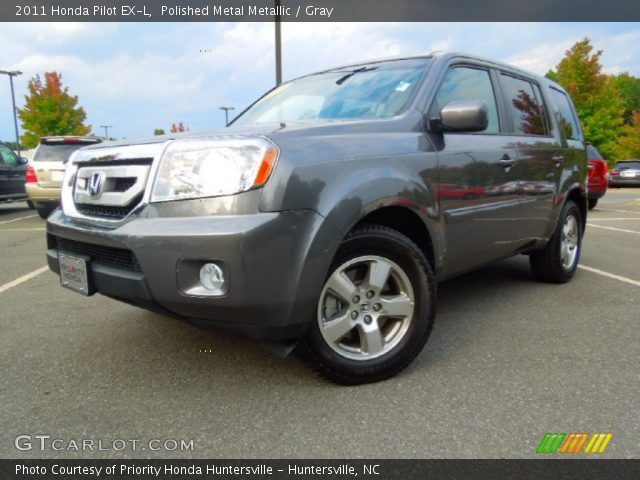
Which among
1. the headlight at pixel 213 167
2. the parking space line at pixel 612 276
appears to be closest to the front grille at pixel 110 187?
the headlight at pixel 213 167

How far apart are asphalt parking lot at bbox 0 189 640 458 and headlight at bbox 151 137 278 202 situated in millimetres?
937

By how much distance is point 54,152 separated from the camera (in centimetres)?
929

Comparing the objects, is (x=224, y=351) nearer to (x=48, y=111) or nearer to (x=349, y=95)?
(x=349, y=95)

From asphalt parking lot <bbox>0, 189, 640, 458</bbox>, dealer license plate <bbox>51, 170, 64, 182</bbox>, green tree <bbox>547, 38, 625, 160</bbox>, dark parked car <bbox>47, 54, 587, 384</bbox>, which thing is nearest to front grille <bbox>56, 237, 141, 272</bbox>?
dark parked car <bbox>47, 54, 587, 384</bbox>

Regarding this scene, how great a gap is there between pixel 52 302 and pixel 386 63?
3034 mm

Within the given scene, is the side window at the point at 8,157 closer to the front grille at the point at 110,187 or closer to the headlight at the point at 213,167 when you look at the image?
the front grille at the point at 110,187

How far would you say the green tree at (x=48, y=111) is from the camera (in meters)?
29.4

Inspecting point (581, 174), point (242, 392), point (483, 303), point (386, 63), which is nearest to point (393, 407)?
point (242, 392)

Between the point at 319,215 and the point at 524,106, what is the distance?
2495 mm

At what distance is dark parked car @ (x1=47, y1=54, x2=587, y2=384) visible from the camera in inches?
78.6

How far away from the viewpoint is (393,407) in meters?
2.18

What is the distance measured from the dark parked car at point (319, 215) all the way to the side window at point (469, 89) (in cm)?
1
